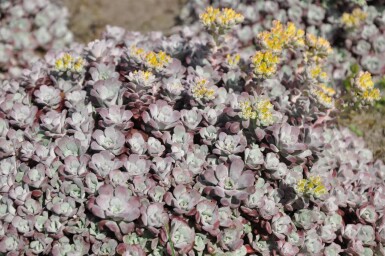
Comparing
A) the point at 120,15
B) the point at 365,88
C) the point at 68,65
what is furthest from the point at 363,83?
the point at 120,15

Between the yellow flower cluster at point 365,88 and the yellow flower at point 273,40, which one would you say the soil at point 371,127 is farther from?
the yellow flower at point 273,40

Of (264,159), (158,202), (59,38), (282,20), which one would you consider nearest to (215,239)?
(158,202)

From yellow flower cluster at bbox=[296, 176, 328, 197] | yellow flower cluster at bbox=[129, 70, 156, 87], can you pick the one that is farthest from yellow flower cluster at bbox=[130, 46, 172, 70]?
yellow flower cluster at bbox=[296, 176, 328, 197]

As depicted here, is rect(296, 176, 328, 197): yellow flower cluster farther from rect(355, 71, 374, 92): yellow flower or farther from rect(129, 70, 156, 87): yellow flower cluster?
rect(129, 70, 156, 87): yellow flower cluster

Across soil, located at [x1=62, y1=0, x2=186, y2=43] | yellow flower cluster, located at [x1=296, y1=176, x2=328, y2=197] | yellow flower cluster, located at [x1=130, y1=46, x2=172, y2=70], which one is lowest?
soil, located at [x1=62, y1=0, x2=186, y2=43]

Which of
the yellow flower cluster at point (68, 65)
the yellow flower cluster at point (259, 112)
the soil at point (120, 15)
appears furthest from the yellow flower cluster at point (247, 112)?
the soil at point (120, 15)

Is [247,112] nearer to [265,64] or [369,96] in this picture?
[265,64]

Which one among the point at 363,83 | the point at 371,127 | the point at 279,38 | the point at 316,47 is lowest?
the point at 371,127
